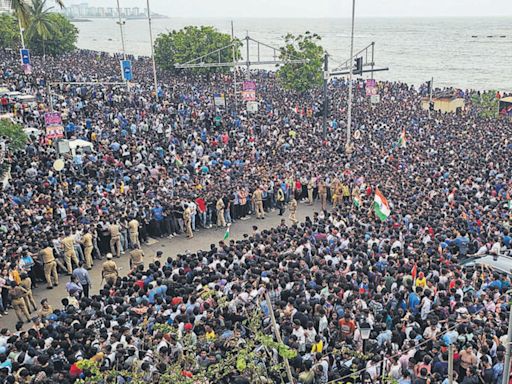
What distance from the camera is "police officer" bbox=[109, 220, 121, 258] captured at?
56.1ft

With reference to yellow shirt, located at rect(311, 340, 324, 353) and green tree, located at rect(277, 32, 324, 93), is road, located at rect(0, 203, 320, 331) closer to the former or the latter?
yellow shirt, located at rect(311, 340, 324, 353)

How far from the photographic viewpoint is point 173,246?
18438 mm

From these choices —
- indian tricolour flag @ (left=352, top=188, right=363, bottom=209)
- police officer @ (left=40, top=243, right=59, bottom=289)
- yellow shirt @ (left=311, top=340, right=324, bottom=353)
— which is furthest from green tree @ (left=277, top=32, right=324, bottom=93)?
yellow shirt @ (left=311, top=340, right=324, bottom=353)

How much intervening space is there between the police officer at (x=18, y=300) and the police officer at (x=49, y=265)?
1.63 meters

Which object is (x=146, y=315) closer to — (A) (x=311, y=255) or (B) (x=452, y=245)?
(A) (x=311, y=255)

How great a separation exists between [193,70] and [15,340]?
41.8m

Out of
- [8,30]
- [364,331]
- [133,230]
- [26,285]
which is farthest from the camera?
[8,30]

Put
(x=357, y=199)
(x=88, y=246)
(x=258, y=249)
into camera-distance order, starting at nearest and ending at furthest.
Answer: (x=258, y=249) < (x=88, y=246) < (x=357, y=199)

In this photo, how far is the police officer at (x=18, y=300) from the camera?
13.3 meters

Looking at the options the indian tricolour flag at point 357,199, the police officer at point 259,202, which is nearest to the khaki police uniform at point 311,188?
the indian tricolour flag at point 357,199

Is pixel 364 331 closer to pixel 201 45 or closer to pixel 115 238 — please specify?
pixel 115 238

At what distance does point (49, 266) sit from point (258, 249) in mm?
5702

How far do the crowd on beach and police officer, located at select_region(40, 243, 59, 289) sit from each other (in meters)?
0.06

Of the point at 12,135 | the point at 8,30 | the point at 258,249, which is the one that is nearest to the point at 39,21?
the point at 8,30
